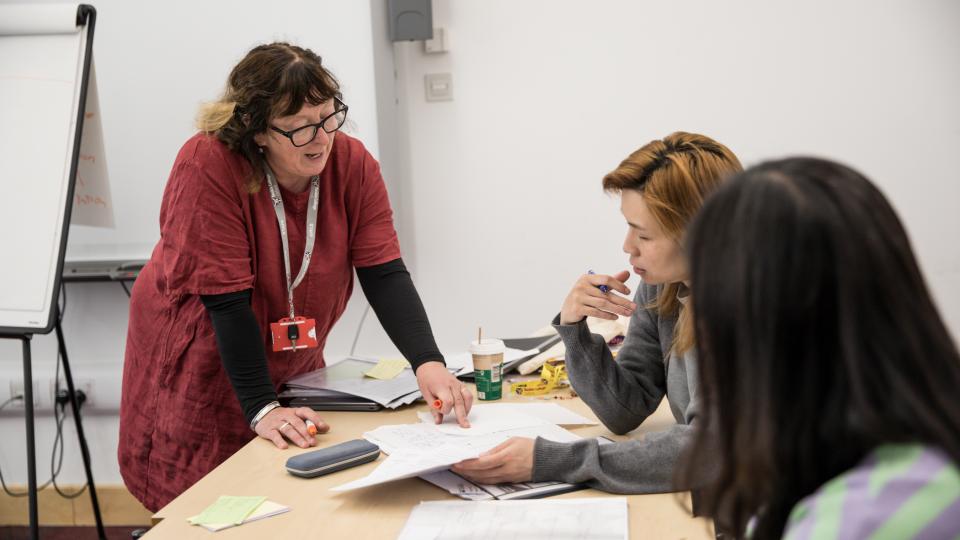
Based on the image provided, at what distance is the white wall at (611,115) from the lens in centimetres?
299

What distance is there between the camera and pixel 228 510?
52.2 inches

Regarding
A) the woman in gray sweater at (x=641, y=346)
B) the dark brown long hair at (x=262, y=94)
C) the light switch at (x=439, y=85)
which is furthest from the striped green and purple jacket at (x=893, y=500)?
the light switch at (x=439, y=85)

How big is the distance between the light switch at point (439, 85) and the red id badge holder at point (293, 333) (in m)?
1.48

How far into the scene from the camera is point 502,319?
3.26 metres

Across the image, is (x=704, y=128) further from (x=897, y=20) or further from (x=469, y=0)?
(x=469, y=0)

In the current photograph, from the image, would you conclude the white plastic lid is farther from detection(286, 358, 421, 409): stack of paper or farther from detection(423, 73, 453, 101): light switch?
detection(423, 73, 453, 101): light switch

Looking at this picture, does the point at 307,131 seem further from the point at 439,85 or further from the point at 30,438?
the point at 439,85

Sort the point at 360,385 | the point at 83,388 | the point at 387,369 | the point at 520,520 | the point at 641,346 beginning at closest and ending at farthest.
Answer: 1. the point at 520,520
2. the point at 641,346
3. the point at 360,385
4. the point at 387,369
5. the point at 83,388

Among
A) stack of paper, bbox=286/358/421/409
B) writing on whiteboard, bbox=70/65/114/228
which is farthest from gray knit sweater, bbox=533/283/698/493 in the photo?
writing on whiteboard, bbox=70/65/114/228

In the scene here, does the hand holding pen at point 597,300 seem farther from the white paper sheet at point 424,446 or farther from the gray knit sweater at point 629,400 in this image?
the white paper sheet at point 424,446

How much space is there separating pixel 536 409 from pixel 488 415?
11 centimetres

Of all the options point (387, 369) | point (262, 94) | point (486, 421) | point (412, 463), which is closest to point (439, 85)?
point (387, 369)

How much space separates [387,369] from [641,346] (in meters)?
0.60

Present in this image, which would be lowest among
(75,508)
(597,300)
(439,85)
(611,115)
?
(75,508)
